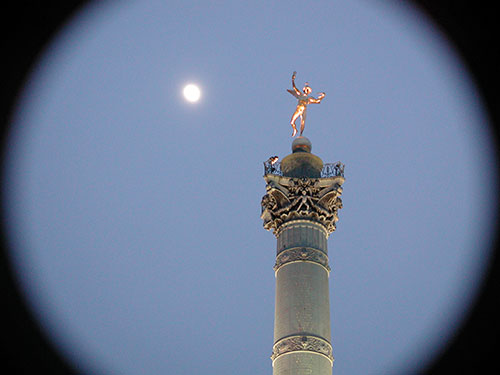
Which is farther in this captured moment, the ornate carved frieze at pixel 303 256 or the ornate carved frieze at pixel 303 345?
the ornate carved frieze at pixel 303 256

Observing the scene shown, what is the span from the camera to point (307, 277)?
2598 cm

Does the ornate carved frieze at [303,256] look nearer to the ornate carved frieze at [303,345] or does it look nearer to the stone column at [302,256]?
the stone column at [302,256]

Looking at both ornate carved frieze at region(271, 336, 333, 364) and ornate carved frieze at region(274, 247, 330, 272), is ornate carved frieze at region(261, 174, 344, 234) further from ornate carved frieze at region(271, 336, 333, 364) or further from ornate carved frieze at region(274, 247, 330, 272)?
ornate carved frieze at region(271, 336, 333, 364)

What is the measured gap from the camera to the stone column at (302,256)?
965 inches

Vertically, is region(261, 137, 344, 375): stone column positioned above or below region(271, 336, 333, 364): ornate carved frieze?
above

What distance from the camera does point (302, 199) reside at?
1087 inches

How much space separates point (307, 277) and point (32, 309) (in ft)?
32.6

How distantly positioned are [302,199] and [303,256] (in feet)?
8.06

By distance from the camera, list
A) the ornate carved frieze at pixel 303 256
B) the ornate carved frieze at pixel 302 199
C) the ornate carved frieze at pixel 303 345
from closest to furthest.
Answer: the ornate carved frieze at pixel 303 345
the ornate carved frieze at pixel 303 256
the ornate carved frieze at pixel 302 199

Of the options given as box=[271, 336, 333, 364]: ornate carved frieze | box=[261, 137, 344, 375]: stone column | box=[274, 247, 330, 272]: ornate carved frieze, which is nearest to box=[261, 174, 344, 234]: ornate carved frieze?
box=[261, 137, 344, 375]: stone column

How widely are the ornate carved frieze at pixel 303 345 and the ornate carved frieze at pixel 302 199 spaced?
495cm

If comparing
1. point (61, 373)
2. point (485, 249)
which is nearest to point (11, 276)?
point (61, 373)

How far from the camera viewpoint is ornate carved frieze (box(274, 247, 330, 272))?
26.4 metres

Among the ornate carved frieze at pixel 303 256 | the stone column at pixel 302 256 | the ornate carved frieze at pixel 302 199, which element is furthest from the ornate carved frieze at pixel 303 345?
the ornate carved frieze at pixel 302 199
